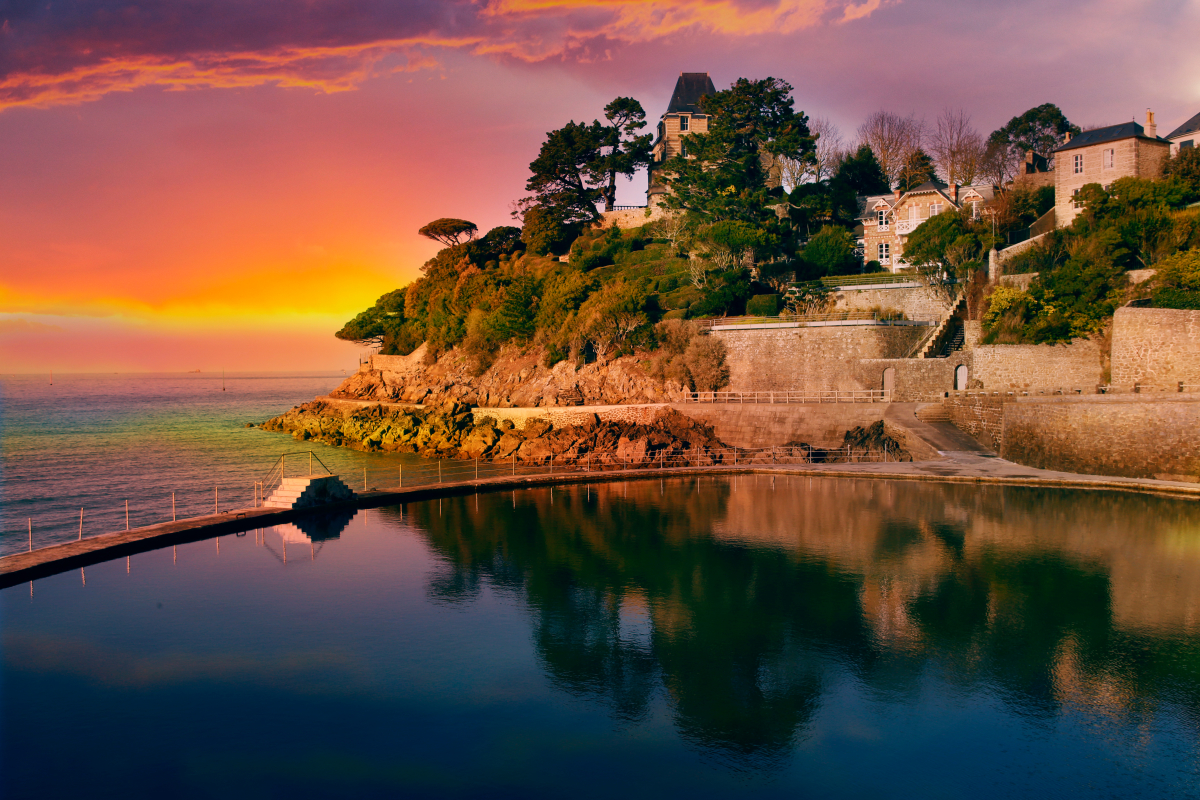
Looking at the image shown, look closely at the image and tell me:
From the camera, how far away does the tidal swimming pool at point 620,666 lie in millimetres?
8209

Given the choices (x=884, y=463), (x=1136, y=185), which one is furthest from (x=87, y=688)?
(x=1136, y=185)

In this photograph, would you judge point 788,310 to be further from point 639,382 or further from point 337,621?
point 337,621

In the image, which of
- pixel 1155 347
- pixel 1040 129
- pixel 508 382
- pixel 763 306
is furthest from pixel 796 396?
pixel 1040 129

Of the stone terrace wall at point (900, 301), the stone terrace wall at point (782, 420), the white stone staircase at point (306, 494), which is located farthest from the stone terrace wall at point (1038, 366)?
the white stone staircase at point (306, 494)

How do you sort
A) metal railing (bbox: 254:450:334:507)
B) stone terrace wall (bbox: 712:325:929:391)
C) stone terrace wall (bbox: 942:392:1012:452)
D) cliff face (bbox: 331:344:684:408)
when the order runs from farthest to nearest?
cliff face (bbox: 331:344:684:408) < stone terrace wall (bbox: 712:325:929:391) < metal railing (bbox: 254:450:334:507) < stone terrace wall (bbox: 942:392:1012:452)

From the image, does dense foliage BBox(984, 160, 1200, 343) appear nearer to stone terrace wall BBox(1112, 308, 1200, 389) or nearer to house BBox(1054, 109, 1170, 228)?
house BBox(1054, 109, 1170, 228)

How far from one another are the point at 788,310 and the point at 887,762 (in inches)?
1462

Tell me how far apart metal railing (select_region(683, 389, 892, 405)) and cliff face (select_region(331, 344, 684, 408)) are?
6.13ft

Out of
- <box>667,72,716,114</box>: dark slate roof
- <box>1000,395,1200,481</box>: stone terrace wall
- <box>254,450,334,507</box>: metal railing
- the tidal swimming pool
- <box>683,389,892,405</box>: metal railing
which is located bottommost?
the tidal swimming pool

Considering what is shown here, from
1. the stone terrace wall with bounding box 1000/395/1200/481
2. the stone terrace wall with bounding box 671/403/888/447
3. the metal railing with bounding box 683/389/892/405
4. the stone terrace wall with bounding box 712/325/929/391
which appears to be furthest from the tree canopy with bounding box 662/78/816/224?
the stone terrace wall with bounding box 1000/395/1200/481

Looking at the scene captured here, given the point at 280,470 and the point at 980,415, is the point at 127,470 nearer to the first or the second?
the point at 280,470

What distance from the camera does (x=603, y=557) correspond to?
16.9 m

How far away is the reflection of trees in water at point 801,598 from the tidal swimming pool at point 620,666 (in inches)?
2.8

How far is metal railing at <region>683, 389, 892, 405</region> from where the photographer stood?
3478cm
